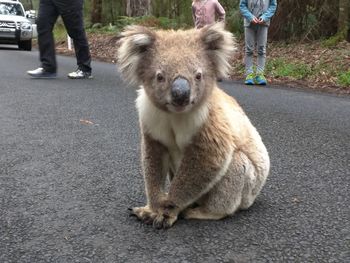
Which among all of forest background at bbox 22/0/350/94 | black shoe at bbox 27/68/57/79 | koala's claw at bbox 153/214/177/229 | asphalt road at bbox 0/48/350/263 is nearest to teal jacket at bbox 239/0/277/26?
forest background at bbox 22/0/350/94

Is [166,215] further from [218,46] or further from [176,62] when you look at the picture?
[218,46]

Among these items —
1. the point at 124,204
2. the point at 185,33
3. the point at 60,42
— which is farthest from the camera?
the point at 60,42

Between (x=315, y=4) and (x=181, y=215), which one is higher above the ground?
(x=315, y=4)

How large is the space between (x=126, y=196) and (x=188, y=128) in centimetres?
91

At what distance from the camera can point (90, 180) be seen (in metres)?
3.86

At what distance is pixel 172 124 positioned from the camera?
288cm

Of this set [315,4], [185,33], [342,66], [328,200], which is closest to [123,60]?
[185,33]

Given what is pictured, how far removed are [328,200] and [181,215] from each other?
1089 mm

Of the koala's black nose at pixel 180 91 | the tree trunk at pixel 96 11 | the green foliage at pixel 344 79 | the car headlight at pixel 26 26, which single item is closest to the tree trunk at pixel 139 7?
the car headlight at pixel 26 26

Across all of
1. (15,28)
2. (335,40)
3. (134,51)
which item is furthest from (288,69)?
(15,28)

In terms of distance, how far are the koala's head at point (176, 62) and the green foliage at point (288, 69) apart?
7.98 m

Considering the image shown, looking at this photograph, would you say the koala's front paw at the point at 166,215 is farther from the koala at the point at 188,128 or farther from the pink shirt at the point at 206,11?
the pink shirt at the point at 206,11

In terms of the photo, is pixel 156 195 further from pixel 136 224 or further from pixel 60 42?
pixel 60 42

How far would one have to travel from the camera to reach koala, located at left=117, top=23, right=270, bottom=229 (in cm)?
278
